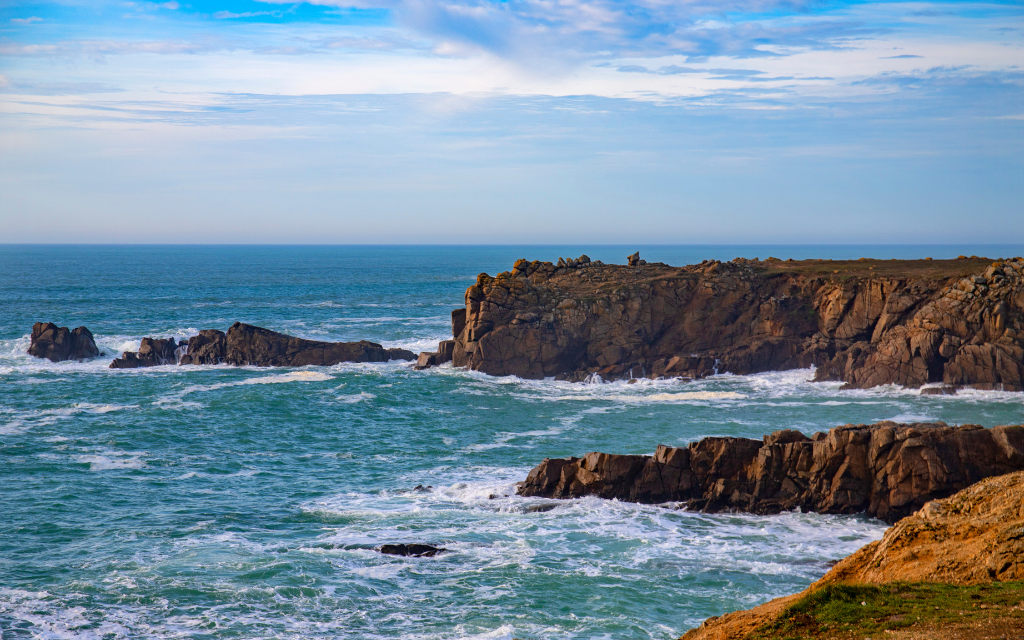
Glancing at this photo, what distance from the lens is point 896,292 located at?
2394 inches

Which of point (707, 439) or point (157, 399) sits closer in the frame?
point (707, 439)

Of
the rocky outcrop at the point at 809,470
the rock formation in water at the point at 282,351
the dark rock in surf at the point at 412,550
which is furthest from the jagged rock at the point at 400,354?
the dark rock in surf at the point at 412,550

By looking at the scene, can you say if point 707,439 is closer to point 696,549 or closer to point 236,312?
point 696,549

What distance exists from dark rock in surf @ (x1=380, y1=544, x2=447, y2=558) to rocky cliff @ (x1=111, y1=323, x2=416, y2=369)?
4044 centimetres

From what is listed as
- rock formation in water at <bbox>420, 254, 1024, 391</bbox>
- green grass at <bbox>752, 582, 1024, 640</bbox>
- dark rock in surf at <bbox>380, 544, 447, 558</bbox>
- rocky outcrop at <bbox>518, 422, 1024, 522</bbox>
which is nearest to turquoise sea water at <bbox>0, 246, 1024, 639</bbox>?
dark rock in surf at <bbox>380, 544, 447, 558</bbox>

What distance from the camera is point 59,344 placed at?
→ 69.1m

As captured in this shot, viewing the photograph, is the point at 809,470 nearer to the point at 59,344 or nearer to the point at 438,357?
the point at 438,357

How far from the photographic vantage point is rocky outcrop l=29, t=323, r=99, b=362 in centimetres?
6888

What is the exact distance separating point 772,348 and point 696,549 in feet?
123

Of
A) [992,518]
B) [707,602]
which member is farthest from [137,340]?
[992,518]

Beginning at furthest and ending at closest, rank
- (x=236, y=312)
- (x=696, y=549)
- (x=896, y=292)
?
(x=236, y=312), (x=896, y=292), (x=696, y=549)

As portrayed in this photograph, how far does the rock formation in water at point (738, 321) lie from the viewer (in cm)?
5616

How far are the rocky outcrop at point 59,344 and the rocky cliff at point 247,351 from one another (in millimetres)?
3355

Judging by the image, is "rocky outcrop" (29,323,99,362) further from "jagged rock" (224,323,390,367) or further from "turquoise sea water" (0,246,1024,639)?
"jagged rock" (224,323,390,367)
